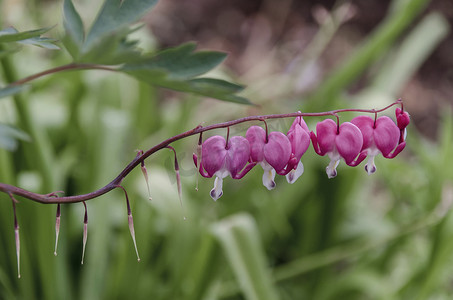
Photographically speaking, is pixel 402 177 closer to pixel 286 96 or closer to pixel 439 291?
pixel 439 291

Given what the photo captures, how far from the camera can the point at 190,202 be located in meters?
1.56

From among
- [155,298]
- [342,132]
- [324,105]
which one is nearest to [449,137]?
[324,105]

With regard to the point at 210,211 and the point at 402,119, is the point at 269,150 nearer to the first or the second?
the point at 402,119

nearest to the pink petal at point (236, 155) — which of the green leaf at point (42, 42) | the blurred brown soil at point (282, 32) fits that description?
the green leaf at point (42, 42)

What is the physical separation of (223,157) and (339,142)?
0.12m

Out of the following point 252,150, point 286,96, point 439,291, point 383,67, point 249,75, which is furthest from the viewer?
point 249,75

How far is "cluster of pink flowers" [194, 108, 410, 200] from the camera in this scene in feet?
1.88

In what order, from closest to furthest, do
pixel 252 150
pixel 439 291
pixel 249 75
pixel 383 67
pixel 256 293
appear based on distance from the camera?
pixel 252 150 → pixel 256 293 → pixel 439 291 → pixel 383 67 → pixel 249 75

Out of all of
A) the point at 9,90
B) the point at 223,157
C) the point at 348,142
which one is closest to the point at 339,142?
the point at 348,142

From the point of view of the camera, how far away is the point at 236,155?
57 centimetres

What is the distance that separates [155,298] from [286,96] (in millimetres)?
1149

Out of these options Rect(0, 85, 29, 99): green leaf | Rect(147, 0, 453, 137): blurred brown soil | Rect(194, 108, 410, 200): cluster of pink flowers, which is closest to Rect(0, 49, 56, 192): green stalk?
Rect(0, 85, 29, 99): green leaf

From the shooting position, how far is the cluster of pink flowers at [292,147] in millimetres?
573

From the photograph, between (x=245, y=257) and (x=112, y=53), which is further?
(x=245, y=257)
